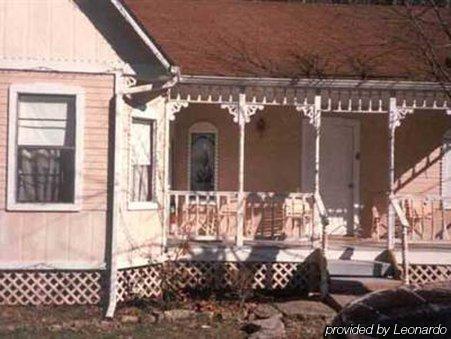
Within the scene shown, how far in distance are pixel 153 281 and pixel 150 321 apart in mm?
1600

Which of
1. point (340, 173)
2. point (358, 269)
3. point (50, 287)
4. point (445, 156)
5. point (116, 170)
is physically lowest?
point (50, 287)

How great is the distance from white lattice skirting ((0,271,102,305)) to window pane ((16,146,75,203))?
3.91 feet

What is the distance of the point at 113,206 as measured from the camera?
482 inches

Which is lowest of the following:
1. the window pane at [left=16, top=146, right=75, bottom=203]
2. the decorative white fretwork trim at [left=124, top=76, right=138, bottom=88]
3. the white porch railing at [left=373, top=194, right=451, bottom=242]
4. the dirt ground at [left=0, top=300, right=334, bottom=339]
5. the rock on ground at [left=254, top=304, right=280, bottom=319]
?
the dirt ground at [left=0, top=300, right=334, bottom=339]

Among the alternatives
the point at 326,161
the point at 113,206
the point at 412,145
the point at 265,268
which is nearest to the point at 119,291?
the point at 113,206

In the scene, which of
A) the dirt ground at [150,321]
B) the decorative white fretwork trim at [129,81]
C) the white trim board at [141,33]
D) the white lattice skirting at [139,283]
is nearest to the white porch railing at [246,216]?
the white lattice skirting at [139,283]

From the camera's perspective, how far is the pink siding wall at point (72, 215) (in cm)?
1205

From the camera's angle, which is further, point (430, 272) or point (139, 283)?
point (430, 272)

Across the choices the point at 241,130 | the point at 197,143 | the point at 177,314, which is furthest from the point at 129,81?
the point at 177,314

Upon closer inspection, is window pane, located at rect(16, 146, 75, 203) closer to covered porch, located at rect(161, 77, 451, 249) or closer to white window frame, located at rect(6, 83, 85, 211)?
white window frame, located at rect(6, 83, 85, 211)

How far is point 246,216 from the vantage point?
1552 cm

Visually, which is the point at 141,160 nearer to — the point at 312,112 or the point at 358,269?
the point at 312,112

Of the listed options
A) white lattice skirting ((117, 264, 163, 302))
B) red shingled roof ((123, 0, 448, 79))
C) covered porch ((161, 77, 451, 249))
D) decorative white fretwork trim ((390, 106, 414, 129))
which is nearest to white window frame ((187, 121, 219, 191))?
covered porch ((161, 77, 451, 249))

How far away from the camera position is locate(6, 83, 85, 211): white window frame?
1200 cm
